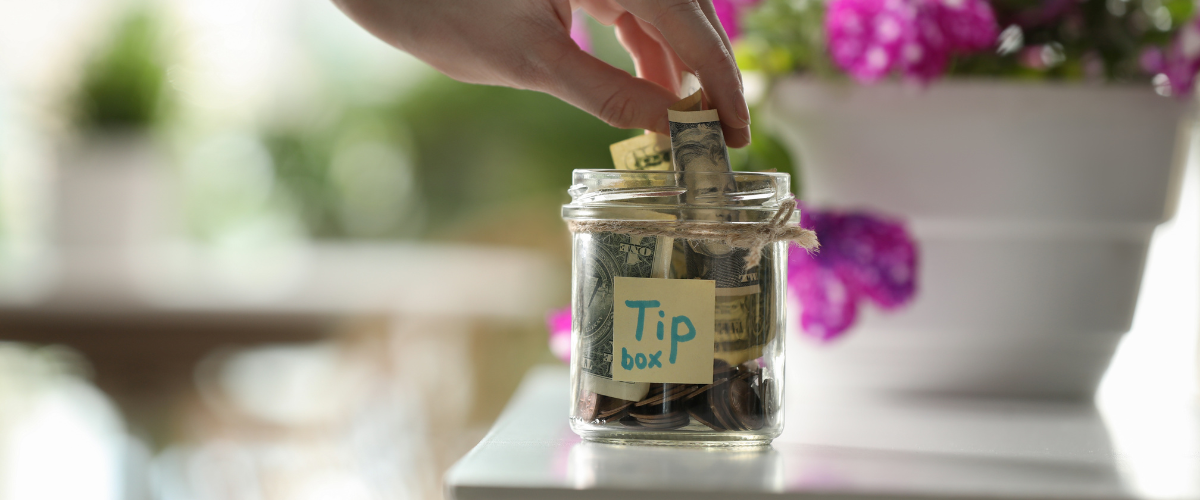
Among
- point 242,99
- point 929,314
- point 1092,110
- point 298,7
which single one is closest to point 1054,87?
point 1092,110

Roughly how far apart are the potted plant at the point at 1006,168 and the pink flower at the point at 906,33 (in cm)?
1

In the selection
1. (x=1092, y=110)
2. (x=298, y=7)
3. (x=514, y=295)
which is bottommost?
(x=514, y=295)

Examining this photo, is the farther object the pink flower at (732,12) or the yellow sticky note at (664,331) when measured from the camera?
the pink flower at (732,12)

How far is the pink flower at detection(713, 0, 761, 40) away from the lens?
75 centimetres

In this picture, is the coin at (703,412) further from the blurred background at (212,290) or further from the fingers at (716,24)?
the blurred background at (212,290)

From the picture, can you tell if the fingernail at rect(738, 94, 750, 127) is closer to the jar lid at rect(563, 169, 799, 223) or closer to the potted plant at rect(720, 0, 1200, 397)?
the jar lid at rect(563, 169, 799, 223)

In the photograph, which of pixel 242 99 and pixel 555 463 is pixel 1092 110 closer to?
pixel 555 463

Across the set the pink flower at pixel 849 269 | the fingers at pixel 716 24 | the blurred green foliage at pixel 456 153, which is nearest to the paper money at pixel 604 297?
the fingers at pixel 716 24

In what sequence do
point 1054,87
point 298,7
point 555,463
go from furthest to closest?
1. point 298,7
2. point 1054,87
3. point 555,463

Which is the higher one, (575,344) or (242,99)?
(242,99)

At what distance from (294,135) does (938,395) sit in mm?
3371

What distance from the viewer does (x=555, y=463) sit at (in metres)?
0.39

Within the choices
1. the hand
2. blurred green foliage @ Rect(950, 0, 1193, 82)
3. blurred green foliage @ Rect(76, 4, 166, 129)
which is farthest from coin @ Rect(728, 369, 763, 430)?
blurred green foliage @ Rect(76, 4, 166, 129)

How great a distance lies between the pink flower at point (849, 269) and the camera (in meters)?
0.63
